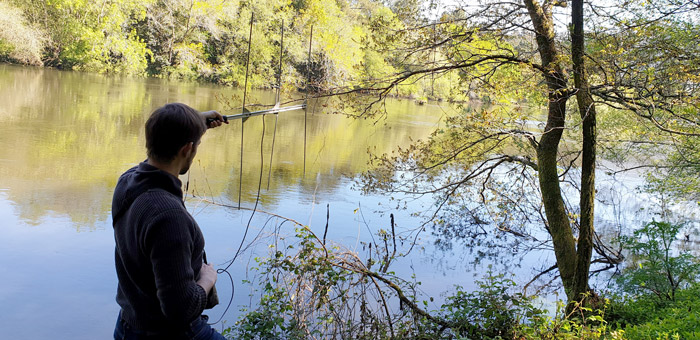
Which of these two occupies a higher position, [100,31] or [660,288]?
[100,31]

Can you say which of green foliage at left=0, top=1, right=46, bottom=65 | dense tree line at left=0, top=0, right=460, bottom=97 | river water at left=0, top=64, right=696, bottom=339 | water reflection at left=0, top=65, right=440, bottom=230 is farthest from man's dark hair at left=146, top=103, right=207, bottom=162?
green foliage at left=0, top=1, right=46, bottom=65

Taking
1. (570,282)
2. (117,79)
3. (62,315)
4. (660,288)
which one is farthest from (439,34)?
(117,79)

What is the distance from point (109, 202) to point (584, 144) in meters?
6.43

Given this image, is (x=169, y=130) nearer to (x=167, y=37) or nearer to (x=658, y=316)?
(x=658, y=316)

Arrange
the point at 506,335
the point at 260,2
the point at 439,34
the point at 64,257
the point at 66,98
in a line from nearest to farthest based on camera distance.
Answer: the point at 506,335 < the point at 439,34 < the point at 64,257 < the point at 66,98 < the point at 260,2

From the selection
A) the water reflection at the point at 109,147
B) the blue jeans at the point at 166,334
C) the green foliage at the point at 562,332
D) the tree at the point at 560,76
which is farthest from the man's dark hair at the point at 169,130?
the water reflection at the point at 109,147

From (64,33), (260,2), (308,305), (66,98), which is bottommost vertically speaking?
(308,305)

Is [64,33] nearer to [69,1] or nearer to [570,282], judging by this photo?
[69,1]

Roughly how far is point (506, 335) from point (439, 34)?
9.42 ft

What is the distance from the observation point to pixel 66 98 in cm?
1777

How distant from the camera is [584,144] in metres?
4.53

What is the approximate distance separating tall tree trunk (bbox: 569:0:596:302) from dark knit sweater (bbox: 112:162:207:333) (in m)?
3.60

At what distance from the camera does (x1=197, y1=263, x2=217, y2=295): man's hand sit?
1.66 meters

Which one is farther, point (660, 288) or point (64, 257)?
point (64, 257)
